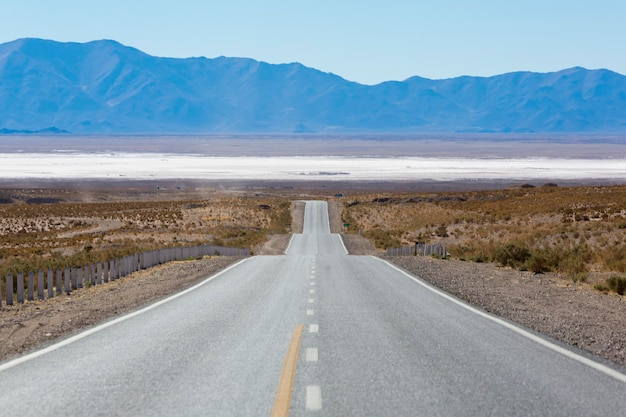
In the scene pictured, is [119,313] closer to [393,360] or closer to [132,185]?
[393,360]

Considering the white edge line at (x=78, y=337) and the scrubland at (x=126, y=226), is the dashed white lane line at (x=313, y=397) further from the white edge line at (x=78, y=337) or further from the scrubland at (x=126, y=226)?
the scrubland at (x=126, y=226)

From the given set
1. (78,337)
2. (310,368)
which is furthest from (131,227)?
(310,368)

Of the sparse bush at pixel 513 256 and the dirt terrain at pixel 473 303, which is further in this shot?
the sparse bush at pixel 513 256

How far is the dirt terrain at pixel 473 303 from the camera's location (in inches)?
489

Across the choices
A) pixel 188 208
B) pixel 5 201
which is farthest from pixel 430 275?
pixel 5 201

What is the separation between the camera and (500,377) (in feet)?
29.7

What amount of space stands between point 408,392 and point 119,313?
857cm

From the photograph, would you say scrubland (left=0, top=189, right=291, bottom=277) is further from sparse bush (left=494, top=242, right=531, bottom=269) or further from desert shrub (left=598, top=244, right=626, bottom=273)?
desert shrub (left=598, top=244, right=626, bottom=273)

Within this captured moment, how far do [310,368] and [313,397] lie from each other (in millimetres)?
1446

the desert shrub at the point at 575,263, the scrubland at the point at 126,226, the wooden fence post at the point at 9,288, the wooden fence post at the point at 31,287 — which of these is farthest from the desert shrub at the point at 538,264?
the scrubland at the point at 126,226

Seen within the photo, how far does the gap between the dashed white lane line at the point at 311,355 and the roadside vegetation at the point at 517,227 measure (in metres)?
10.8

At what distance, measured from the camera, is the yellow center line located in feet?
25.0

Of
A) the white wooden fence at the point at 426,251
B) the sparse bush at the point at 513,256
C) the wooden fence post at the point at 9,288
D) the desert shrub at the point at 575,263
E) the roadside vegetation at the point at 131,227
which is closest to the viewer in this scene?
the wooden fence post at the point at 9,288

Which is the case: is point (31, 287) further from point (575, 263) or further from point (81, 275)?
point (575, 263)
